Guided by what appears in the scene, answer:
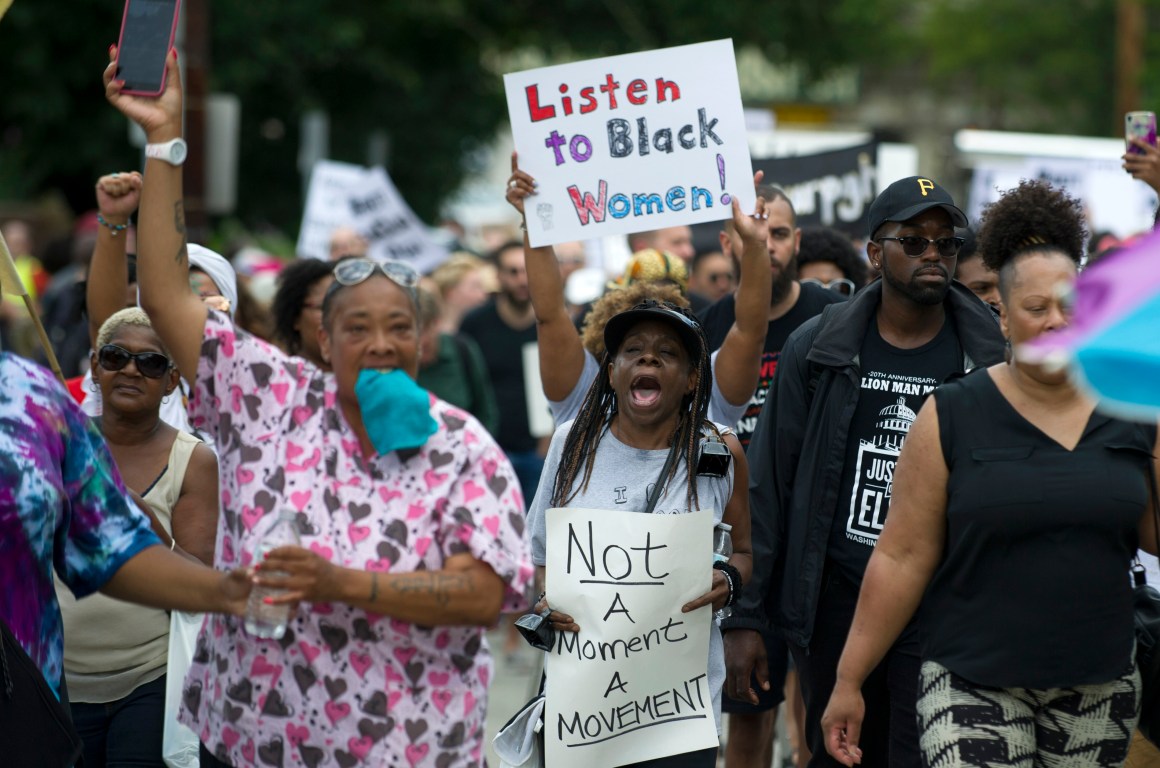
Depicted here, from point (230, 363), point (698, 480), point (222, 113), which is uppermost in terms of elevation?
point (222, 113)

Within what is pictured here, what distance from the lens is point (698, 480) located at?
16.3 feet

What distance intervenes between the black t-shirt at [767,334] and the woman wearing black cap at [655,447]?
1353 mm

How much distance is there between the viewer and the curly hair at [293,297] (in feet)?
20.8

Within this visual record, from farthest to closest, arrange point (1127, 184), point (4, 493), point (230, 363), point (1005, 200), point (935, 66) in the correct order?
point (935, 66), point (1127, 184), point (1005, 200), point (230, 363), point (4, 493)

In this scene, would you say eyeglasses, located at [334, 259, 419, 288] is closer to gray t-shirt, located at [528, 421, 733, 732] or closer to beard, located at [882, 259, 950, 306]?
gray t-shirt, located at [528, 421, 733, 732]

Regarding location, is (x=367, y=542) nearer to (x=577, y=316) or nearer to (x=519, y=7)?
(x=577, y=316)

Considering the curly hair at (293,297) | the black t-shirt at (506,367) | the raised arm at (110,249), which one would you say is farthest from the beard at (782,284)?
the black t-shirt at (506,367)

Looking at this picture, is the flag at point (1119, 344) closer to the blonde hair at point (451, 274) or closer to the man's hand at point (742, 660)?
the man's hand at point (742, 660)

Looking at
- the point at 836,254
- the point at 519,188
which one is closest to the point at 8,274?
the point at 519,188

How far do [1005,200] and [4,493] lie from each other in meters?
3.20

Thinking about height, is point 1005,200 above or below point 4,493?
above

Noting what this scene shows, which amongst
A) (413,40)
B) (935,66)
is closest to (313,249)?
(413,40)

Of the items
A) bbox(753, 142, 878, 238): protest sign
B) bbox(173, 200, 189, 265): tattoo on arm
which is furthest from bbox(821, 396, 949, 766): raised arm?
bbox(753, 142, 878, 238): protest sign

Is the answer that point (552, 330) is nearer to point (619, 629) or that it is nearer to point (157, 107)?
point (619, 629)
